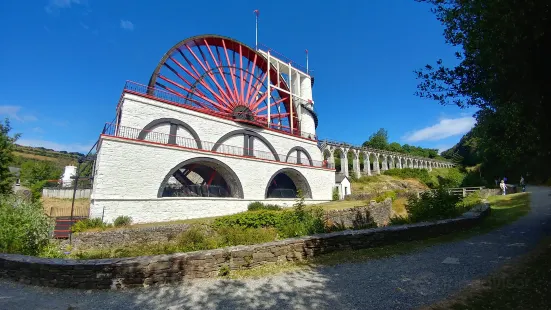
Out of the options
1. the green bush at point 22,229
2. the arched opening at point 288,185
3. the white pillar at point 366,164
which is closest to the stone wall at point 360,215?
the arched opening at point 288,185

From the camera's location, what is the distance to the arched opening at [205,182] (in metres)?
18.6

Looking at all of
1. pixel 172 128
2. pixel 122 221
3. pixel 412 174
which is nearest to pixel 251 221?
pixel 122 221

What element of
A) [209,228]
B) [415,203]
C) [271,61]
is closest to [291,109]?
[271,61]

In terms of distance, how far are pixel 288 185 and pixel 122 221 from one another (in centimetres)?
1727

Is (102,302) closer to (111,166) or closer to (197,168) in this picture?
(111,166)

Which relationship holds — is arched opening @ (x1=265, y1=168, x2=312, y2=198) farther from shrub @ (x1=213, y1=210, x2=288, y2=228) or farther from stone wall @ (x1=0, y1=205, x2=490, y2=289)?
stone wall @ (x1=0, y1=205, x2=490, y2=289)

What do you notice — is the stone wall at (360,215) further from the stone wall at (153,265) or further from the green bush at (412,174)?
the green bush at (412,174)

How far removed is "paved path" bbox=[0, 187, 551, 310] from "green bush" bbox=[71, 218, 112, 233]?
29.5 ft

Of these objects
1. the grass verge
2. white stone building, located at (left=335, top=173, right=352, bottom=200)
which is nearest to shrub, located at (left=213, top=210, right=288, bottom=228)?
the grass verge

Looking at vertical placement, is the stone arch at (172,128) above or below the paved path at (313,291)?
above

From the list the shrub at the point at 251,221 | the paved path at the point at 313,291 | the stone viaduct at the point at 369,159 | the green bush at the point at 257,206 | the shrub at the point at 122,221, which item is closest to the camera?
the paved path at the point at 313,291

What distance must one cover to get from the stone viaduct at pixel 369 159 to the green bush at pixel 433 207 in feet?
84.4

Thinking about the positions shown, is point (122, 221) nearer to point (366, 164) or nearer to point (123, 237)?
point (123, 237)

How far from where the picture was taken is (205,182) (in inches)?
904
